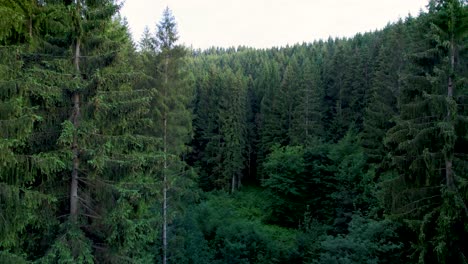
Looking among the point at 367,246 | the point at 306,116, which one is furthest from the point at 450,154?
the point at 306,116

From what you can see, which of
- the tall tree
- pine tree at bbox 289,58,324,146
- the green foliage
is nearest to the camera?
the green foliage

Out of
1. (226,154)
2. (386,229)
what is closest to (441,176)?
(386,229)

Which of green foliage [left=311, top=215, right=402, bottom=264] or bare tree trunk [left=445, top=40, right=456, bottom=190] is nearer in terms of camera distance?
bare tree trunk [left=445, top=40, right=456, bottom=190]

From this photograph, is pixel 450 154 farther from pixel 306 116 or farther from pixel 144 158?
pixel 306 116

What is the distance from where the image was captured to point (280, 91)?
4166cm

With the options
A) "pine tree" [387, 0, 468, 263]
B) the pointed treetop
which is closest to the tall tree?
the pointed treetop

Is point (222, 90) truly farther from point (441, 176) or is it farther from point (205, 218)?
point (441, 176)

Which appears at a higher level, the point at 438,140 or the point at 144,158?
the point at 438,140

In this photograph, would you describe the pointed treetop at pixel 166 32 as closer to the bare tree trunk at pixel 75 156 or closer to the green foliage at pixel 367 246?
the bare tree trunk at pixel 75 156

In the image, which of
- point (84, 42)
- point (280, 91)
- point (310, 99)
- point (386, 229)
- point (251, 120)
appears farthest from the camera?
point (251, 120)

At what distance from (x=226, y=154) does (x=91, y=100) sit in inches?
1186

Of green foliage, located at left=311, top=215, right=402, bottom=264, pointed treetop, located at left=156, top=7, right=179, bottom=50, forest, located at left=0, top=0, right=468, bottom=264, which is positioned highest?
pointed treetop, located at left=156, top=7, right=179, bottom=50

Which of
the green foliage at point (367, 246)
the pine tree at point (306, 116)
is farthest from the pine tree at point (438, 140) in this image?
the pine tree at point (306, 116)

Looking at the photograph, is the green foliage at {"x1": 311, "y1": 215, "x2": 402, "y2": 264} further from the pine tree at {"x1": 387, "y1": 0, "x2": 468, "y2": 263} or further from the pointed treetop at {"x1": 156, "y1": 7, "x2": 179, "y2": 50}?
the pointed treetop at {"x1": 156, "y1": 7, "x2": 179, "y2": 50}
